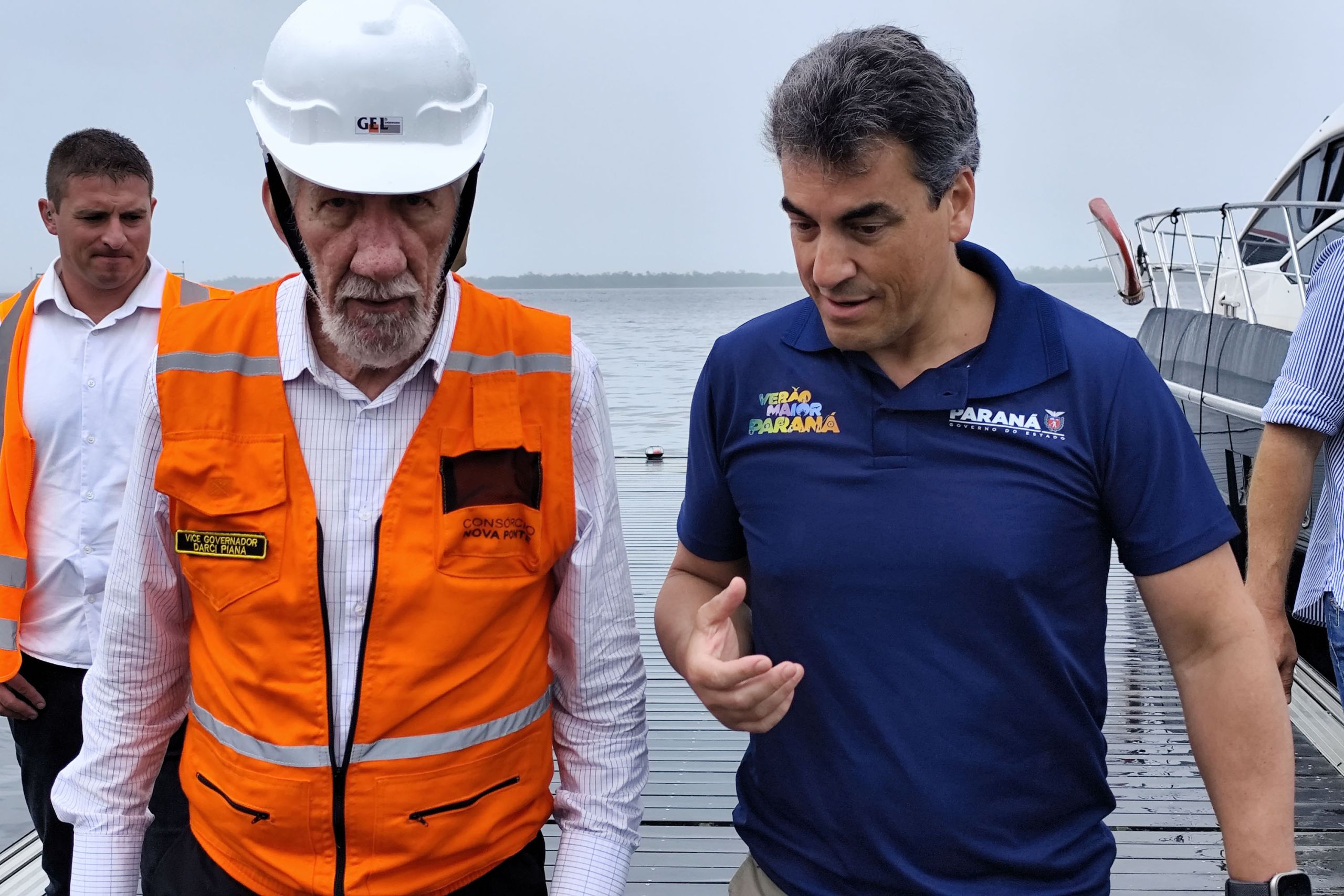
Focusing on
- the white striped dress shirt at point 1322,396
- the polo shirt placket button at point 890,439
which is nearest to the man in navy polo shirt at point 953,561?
the polo shirt placket button at point 890,439

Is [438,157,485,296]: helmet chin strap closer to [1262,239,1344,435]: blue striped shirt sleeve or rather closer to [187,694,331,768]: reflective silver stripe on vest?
[187,694,331,768]: reflective silver stripe on vest

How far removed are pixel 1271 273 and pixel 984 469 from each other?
5.17m

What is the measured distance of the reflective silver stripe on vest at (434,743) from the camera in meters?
1.67

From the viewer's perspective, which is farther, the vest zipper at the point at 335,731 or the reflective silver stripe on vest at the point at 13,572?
the reflective silver stripe on vest at the point at 13,572

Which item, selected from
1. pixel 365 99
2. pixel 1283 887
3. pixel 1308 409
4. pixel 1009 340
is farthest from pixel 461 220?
pixel 1308 409

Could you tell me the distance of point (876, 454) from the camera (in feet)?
5.67

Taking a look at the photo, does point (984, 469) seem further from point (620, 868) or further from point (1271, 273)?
point (1271, 273)

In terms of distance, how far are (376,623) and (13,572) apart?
6.23 ft

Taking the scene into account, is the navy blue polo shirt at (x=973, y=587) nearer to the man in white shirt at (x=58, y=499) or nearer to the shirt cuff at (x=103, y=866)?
the shirt cuff at (x=103, y=866)

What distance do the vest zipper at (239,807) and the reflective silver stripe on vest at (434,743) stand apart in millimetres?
135

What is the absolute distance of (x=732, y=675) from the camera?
156 cm

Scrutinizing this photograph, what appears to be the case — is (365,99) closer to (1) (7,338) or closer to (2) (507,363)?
(2) (507,363)

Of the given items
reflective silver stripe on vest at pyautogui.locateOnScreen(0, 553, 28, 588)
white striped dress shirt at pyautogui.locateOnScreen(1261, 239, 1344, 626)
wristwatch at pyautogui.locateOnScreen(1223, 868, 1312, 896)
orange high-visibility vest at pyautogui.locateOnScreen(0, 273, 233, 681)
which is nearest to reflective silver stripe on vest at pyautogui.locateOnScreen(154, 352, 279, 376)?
wristwatch at pyautogui.locateOnScreen(1223, 868, 1312, 896)

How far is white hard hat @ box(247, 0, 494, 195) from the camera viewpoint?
1.69 meters
